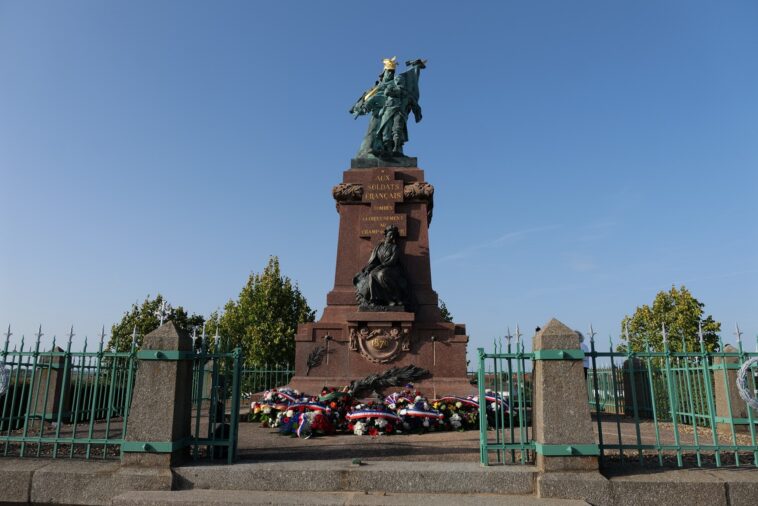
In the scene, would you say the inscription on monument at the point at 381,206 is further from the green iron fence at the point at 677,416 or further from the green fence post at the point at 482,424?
the green fence post at the point at 482,424

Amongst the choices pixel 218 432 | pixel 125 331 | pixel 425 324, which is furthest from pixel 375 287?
pixel 125 331

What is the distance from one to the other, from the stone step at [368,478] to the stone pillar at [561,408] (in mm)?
334

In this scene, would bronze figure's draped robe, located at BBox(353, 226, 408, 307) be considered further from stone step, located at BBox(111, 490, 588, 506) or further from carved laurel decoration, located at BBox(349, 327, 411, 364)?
stone step, located at BBox(111, 490, 588, 506)

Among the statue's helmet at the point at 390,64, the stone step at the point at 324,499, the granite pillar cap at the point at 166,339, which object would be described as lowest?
the stone step at the point at 324,499

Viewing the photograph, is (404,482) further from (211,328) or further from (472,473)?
(211,328)

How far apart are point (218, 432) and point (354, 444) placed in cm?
188

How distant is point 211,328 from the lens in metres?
39.6

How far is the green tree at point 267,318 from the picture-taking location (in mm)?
32844

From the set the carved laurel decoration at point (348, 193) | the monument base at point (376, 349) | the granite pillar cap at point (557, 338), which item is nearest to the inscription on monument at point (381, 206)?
the carved laurel decoration at point (348, 193)

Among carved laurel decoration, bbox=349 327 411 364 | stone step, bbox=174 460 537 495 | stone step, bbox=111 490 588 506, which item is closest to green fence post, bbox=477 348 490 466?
stone step, bbox=174 460 537 495

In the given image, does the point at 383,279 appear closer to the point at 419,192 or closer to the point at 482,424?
the point at 419,192

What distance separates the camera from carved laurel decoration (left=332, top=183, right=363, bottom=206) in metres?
12.9

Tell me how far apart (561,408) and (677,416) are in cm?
182

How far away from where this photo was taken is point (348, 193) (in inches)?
510
